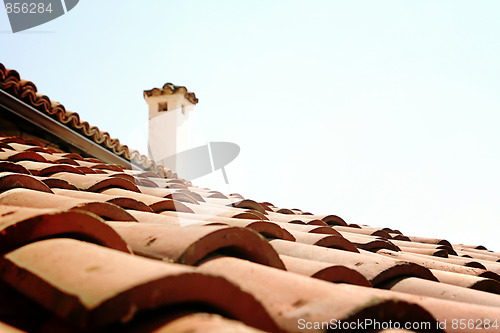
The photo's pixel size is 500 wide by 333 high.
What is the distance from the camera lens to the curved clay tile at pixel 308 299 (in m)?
0.91

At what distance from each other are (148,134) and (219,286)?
943 cm

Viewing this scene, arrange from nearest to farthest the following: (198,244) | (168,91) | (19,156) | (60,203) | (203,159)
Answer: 1. (198,244)
2. (60,203)
3. (19,156)
4. (203,159)
5. (168,91)

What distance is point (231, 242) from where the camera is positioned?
3.79ft

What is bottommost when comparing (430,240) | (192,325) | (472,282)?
(430,240)

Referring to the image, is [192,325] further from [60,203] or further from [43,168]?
Result: [43,168]

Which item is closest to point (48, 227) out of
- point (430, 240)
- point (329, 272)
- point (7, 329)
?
point (7, 329)

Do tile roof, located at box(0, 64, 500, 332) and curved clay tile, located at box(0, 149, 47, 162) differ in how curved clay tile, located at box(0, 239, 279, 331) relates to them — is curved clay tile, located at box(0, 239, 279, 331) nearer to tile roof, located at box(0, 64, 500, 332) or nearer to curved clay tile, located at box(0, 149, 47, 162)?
tile roof, located at box(0, 64, 500, 332)

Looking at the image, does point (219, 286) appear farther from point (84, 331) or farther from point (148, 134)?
point (148, 134)

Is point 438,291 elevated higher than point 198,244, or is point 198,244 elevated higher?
point 198,244

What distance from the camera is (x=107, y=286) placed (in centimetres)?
73

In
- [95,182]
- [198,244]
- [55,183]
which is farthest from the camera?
[95,182]

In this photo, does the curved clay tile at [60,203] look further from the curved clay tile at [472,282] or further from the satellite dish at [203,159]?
the satellite dish at [203,159]

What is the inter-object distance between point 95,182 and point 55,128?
2.43 meters

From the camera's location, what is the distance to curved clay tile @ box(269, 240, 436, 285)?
1618 mm
